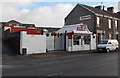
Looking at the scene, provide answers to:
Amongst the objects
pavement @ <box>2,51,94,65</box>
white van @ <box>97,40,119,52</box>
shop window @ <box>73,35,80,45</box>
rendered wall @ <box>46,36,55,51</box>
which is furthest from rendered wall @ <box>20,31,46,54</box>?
white van @ <box>97,40,119,52</box>

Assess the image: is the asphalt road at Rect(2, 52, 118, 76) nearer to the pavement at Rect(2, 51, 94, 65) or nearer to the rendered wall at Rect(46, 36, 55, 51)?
the pavement at Rect(2, 51, 94, 65)

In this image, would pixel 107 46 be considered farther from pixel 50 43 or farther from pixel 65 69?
pixel 65 69

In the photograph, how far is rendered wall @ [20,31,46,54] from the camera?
20312 millimetres

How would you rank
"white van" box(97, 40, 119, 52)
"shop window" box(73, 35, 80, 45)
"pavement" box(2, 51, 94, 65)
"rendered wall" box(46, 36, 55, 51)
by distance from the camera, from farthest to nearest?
"shop window" box(73, 35, 80, 45) < "rendered wall" box(46, 36, 55, 51) < "white van" box(97, 40, 119, 52) < "pavement" box(2, 51, 94, 65)

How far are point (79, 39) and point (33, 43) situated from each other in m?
9.13

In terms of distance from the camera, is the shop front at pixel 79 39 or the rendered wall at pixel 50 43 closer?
the rendered wall at pixel 50 43

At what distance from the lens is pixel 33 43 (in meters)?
21.1

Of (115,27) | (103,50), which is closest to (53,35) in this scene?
(103,50)

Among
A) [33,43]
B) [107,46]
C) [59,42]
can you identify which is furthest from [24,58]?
[107,46]

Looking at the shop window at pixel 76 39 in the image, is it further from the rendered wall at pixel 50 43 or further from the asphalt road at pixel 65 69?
the asphalt road at pixel 65 69

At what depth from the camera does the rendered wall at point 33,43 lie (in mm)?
20312

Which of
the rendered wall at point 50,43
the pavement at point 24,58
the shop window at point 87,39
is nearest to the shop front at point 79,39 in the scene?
the shop window at point 87,39

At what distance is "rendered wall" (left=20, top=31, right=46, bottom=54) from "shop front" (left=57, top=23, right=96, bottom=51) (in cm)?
487

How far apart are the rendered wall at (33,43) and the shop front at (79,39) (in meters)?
4.87
